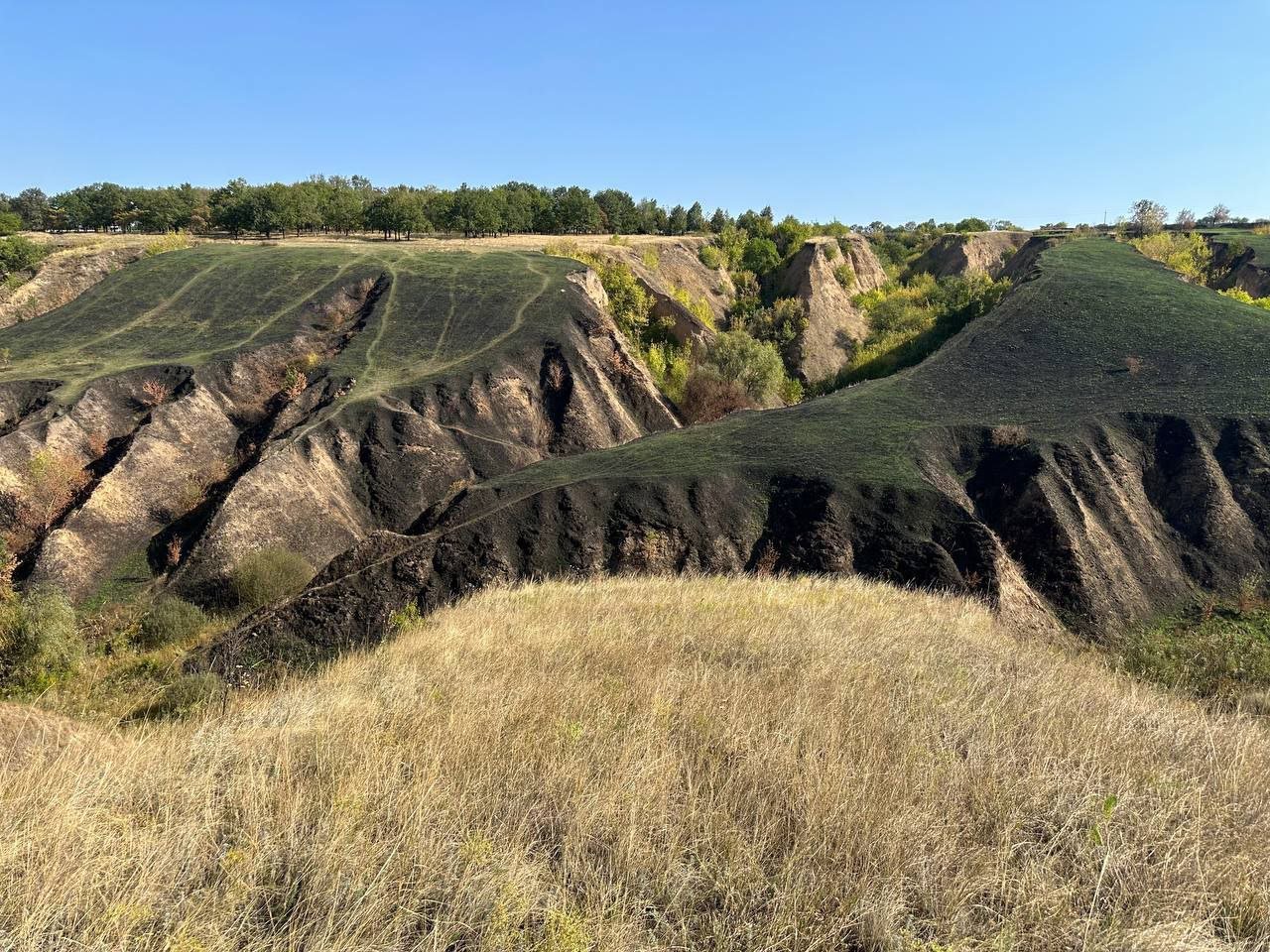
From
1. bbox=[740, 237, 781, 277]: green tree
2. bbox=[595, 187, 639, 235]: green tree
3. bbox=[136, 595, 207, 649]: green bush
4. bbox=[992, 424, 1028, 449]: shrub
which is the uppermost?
bbox=[595, 187, 639, 235]: green tree

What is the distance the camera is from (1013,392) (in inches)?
1209

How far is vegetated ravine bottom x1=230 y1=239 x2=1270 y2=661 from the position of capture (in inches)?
781

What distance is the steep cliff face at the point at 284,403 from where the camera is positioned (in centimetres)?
2622

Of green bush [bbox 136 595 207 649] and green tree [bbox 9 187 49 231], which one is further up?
green tree [bbox 9 187 49 231]

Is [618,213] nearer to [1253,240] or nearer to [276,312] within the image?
[276,312]

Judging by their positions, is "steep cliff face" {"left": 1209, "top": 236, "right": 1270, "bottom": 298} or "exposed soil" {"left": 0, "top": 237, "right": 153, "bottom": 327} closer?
"exposed soil" {"left": 0, "top": 237, "right": 153, "bottom": 327}

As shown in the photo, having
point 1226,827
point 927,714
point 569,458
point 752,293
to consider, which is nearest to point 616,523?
point 569,458

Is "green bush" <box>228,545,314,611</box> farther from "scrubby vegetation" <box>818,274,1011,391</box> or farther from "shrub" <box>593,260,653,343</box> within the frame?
"scrubby vegetation" <box>818,274,1011,391</box>

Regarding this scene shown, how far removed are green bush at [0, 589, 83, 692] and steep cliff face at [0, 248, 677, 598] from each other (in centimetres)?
448

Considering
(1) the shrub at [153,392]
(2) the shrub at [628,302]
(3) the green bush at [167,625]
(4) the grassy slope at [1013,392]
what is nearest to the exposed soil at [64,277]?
(1) the shrub at [153,392]

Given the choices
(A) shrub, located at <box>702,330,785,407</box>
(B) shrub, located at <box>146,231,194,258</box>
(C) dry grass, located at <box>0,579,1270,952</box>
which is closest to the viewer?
(C) dry grass, located at <box>0,579,1270,952</box>

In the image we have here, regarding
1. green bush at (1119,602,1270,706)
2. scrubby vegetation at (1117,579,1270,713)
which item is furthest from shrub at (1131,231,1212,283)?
green bush at (1119,602,1270,706)

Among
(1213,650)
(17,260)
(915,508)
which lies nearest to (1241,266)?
(1213,650)

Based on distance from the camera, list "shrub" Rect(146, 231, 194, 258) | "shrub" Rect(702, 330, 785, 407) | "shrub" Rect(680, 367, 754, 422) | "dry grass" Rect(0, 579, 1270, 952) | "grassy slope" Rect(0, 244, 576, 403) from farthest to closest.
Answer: "shrub" Rect(146, 231, 194, 258)
"shrub" Rect(702, 330, 785, 407)
"shrub" Rect(680, 367, 754, 422)
"grassy slope" Rect(0, 244, 576, 403)
"dry grass" Rect(0, 579, 1270, 952)
